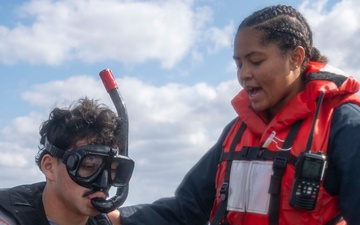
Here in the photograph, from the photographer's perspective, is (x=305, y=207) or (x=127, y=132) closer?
(x=305, y=207)

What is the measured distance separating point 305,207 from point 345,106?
67cm

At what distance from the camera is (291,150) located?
141 inches

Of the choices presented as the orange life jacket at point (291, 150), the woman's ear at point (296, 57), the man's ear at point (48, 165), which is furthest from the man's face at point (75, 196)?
the woman's ear at point (296, 57)

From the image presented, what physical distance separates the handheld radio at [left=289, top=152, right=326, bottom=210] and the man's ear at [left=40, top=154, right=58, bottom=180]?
74.4 inches

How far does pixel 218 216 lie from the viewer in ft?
12.7

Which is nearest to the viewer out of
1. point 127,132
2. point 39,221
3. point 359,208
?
point 359,208

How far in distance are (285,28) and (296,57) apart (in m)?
0.20

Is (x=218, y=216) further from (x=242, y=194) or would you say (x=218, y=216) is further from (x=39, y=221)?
(x=39, y=221)

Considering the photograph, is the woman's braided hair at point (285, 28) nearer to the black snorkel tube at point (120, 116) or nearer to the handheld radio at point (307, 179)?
the handheld radio at point (307, 179)

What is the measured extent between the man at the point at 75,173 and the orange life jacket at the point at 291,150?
2.99 feet

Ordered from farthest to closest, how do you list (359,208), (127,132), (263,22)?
(127,132), (263,22), (359,208)

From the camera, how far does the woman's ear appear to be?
376 centimetres

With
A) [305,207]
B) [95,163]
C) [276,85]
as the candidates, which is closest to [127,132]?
[95,163]

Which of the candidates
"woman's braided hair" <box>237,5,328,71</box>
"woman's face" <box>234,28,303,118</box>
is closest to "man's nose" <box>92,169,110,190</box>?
"woman's face" <box>234,28,303,118</box>
